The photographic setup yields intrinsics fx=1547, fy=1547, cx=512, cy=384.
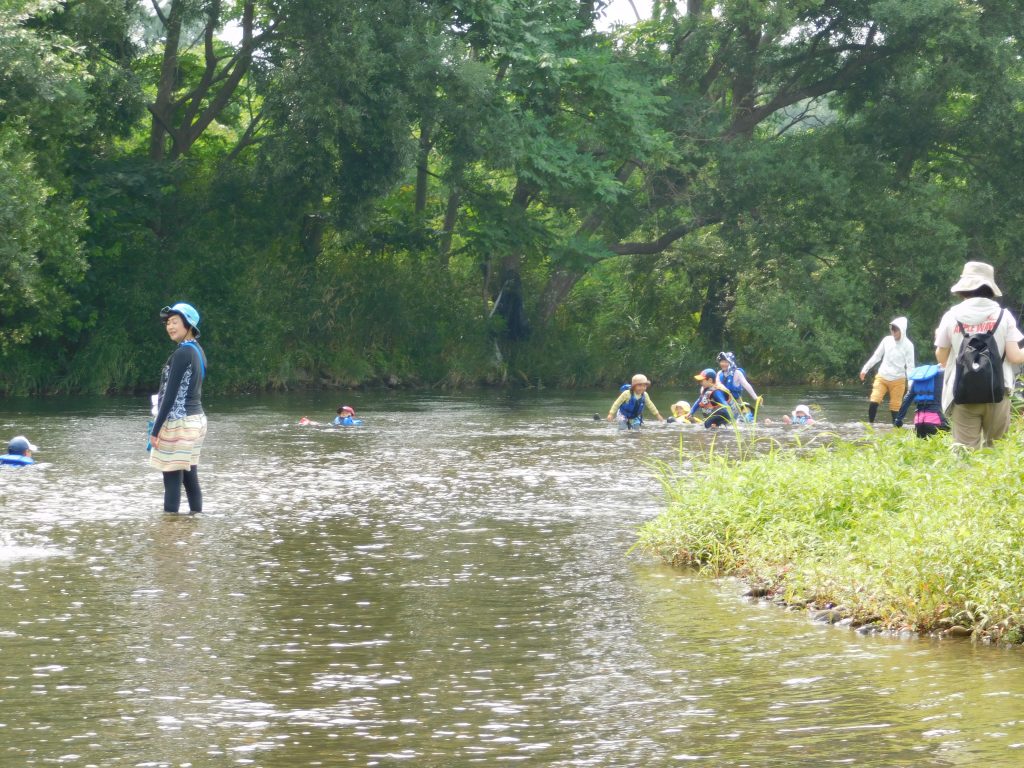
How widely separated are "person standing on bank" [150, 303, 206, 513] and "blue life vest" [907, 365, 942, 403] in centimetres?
762

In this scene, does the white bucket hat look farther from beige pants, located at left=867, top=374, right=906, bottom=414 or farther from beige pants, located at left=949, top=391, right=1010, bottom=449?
beige pants, located at left=867, top=374, right=906, bottom=414

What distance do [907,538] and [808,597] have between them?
0.79 meters

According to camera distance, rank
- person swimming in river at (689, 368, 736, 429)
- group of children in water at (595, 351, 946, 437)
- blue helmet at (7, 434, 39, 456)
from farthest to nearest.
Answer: person swimming in river at (689, 368, 736, 429) < group of children in water at (595, 351, 946, 437) < blue helmet at (7, 434, 39, 456)

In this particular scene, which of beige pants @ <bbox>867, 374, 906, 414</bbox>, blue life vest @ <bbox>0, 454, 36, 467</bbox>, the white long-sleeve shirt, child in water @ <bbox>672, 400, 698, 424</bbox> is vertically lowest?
blue life vest @ <bbox>0, 454, 36, 467</bbox>

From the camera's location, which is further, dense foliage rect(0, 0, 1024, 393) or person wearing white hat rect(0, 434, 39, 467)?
dense foliage rect(0, 0, 1024, 393)

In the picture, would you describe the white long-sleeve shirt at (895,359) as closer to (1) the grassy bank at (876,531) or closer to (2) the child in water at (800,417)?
(2) the child in water at (800,417)

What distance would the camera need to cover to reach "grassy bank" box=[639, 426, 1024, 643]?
860 centimetres

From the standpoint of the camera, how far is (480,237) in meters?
42.0

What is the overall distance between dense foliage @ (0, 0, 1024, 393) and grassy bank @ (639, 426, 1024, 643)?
67.3 feet

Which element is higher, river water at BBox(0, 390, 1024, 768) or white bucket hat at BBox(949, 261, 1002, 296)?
white bucket hat at BBox(949, 261, 1002, 296)

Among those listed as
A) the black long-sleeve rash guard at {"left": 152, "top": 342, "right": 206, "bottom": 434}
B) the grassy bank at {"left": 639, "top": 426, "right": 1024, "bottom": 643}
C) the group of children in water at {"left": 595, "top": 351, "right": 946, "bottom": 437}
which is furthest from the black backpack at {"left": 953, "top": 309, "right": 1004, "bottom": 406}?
the group of children in water at {"left": 595, "top": 351, "right": 946, "bottom": 437}

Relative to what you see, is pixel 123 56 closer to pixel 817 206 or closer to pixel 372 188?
pixel 372 188


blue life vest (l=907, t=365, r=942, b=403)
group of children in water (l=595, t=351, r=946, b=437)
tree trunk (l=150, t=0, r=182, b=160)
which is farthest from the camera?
tree trunk (l=150, t=0, r=182, b=160)

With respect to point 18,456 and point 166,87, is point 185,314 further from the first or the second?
point 166,87
